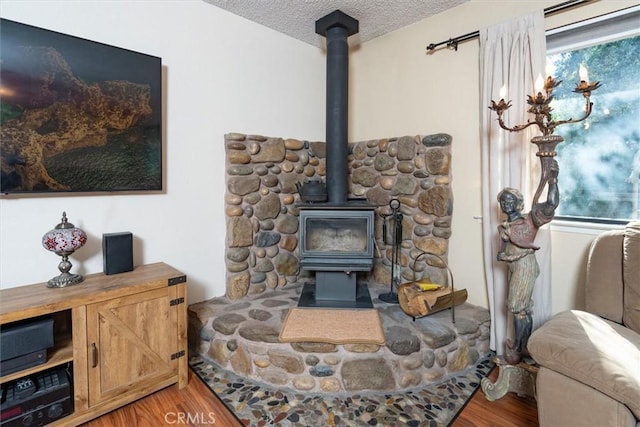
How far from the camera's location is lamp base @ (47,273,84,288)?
1.69 m

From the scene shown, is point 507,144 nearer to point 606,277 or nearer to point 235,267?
point 606,277

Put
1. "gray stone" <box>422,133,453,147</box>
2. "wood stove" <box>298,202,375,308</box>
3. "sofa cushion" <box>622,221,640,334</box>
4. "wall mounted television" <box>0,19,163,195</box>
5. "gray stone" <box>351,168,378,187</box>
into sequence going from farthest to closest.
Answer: "gray stone" <box>351,168,378,187</box> < "gray stone" <box>422,133,453,147</box> < "wood stove" <box>298,202,375,308</box> < "wall mounted television" <box>0,19,163,195</box> < "sofa cushion" <box>622,221,640,334</box>

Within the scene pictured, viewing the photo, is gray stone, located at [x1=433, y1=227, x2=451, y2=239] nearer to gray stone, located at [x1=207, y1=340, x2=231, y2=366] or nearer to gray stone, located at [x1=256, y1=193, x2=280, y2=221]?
gray stone, located at [x1=256, y1=193, x2=280, y2=221]

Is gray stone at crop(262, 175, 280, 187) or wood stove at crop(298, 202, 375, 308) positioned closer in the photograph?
wood stove at crop(298, 202, 375, 308)

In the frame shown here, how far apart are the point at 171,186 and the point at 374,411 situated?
76.6 inches

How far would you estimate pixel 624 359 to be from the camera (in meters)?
1.22

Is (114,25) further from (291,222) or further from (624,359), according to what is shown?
(624,359)

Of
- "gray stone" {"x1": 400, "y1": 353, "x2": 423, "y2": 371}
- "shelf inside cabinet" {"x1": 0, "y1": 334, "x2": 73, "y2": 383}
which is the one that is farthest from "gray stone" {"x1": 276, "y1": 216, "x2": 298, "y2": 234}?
"shelf inside cabinet" {"x1": 0, "y1": 334, "x2": 73, "y2": 383}

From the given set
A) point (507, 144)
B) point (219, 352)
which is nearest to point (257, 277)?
point (219, 352)

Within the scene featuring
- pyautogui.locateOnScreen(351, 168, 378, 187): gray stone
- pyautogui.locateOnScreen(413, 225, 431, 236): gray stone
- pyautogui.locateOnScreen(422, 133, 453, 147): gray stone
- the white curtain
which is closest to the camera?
the white curtain

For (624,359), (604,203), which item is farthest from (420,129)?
(624,359)

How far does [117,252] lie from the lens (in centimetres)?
191

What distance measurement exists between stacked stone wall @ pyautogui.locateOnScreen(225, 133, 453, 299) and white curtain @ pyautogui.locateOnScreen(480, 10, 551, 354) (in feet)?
1.19

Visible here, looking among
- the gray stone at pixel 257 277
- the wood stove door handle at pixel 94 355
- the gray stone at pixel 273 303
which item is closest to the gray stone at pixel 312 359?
the gray stone at pixel 273 303
